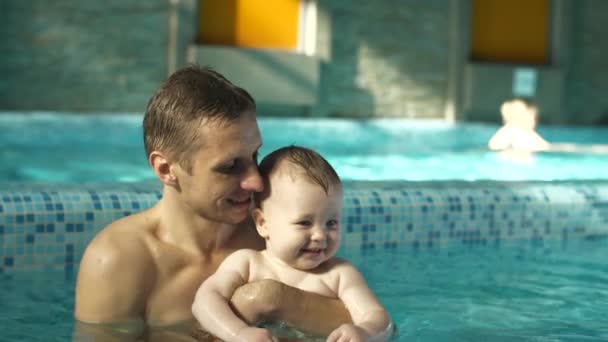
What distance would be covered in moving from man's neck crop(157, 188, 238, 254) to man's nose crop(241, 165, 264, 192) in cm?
26

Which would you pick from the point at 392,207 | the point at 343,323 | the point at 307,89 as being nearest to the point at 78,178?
the point at 392,207

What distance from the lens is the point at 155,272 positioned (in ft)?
8.29

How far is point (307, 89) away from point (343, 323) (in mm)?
9078

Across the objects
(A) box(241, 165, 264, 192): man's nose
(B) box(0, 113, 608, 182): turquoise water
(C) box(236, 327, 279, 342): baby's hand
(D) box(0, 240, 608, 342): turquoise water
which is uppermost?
(A) box(241, 165, 264, 192): man's nose

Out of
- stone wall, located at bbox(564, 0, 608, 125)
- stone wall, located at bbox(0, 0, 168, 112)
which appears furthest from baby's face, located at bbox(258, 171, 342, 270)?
stone wall, located at bbox(564, 0, 608, 125)

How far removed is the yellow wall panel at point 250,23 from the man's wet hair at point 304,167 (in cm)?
874

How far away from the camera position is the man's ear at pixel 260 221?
97.7 inches

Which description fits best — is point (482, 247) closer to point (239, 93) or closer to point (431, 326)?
point (431, 326)

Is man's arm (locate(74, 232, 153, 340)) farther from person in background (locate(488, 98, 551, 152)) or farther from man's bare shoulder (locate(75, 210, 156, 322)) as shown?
person in background (locate(488, 98, 551, 152))

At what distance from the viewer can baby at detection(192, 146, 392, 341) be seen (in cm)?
235

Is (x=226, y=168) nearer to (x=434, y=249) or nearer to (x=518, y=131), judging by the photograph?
(x=434, y=249)

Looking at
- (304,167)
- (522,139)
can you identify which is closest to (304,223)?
(304,167)

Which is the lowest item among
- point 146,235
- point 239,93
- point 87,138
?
point 87,138

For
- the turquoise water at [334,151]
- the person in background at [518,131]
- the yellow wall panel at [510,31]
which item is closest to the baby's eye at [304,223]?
the turquoise water at [334,151]
